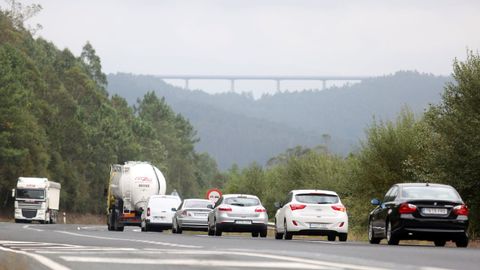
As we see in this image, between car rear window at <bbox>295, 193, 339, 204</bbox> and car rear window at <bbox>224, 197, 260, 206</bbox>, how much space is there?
4.90 metres

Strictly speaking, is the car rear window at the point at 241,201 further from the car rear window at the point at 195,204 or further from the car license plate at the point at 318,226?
the car rear window at the point at 195,204

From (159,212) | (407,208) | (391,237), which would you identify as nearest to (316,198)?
(391,237)

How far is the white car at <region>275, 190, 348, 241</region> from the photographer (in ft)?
117

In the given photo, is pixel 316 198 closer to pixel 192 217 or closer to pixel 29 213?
pixel 192 217

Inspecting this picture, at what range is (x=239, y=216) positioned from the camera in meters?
40.7

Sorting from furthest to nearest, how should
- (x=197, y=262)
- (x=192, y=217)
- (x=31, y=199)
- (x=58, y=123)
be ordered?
(x=58, y=123)
(x=31, y=199)
(x=192, y=217)
(x=197, y=262)

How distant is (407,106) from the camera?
5250cm

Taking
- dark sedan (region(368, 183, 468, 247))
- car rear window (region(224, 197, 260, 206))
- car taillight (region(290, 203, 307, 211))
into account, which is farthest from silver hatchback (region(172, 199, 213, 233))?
dark sedan (region(368, 183, 468, 247))

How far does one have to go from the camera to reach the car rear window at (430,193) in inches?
1185

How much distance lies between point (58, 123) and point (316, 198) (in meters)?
85.0

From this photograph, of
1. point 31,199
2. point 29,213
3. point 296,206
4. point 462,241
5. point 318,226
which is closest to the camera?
point 462,241

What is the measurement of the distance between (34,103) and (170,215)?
5540 centimetres

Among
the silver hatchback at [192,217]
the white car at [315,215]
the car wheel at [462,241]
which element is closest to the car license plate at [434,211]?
the car wheel at [462,241]

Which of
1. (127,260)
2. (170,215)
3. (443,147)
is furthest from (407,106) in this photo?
(127,260)
